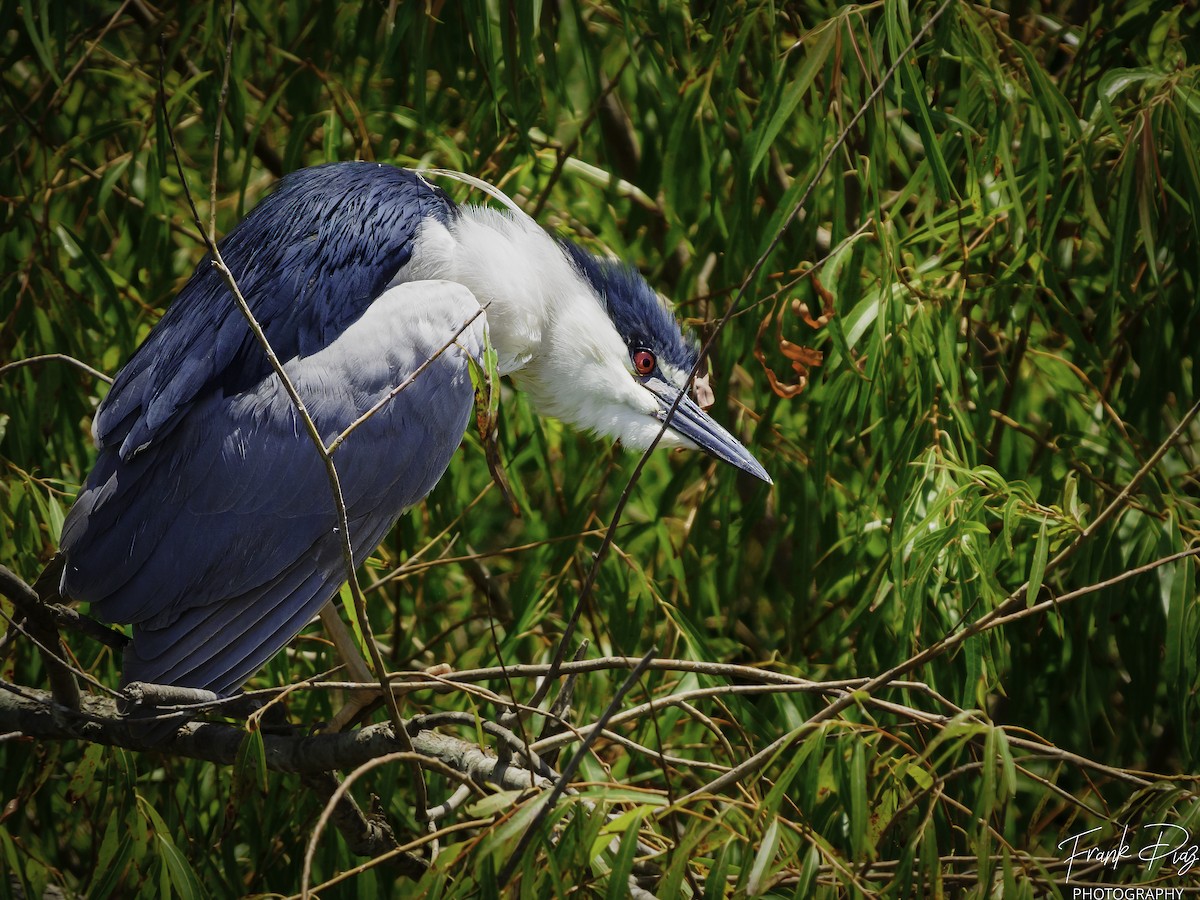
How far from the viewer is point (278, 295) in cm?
186

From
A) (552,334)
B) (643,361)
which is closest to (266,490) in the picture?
(552,334)

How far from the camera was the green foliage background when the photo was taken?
1.68 metres

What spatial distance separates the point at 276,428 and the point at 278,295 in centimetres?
22

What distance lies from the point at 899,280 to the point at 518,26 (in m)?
0.73

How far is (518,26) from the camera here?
5.98 ft

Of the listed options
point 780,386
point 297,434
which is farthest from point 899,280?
point 297,434

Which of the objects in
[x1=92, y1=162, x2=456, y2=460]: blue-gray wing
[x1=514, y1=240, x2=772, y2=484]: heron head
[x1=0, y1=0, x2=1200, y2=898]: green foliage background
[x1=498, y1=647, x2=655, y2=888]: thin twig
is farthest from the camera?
[x1=514, y1=240, x2=772, y2=484]: heron head

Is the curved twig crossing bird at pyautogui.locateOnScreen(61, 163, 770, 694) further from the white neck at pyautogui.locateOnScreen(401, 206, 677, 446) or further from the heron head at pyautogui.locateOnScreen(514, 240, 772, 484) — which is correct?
the heron head at pyautogui.locateOnScreen(514, 240, 772, 484)

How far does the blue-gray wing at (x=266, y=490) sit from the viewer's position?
1749 millimetres

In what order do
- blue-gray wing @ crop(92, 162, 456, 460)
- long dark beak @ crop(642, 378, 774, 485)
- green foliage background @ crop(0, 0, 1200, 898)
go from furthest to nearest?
long dark beak @ crop(642, 378, 774, 485) < blue-gray wing @ crop(92, 162, 456, 460) < green foliage background @ crop(0, 0, 1200, 898)

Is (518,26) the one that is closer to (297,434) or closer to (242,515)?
Answer: (297,434)

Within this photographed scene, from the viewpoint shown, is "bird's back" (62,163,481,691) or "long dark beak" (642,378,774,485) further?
"long dark beak" (642,378,774,485)

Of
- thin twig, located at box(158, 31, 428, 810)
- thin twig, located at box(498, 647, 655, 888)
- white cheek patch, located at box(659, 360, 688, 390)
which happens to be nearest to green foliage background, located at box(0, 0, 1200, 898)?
white cheek patch, located at box(659, 360, 688, 390)

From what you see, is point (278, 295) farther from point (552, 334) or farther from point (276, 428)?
point (552, 334)
